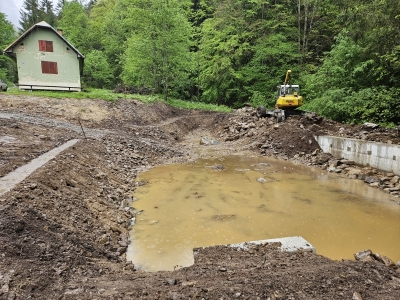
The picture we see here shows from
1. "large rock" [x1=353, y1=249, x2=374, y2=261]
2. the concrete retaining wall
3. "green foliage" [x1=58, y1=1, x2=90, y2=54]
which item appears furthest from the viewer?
"green foliage" [x1=58, y1=1, x2=90, y2=54]

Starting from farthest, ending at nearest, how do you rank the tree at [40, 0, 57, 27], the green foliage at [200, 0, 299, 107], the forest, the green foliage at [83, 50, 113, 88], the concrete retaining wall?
the tree at [40, 0, 57, 27] → the green foliage at [83, 50, 113, 88] → the green foliage at [200, 0, 299, 107] → the forest → the concrete retaining wall

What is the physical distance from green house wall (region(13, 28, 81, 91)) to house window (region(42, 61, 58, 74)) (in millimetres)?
236

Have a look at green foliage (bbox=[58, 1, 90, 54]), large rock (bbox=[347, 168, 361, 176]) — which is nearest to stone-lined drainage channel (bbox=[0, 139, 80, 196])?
large rock (bbox=[347, 168, 361, 176])

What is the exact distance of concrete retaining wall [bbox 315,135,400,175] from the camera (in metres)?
12.3

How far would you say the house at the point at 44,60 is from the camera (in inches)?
873

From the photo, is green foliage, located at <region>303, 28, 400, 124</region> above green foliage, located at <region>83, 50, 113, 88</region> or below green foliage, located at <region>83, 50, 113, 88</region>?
below

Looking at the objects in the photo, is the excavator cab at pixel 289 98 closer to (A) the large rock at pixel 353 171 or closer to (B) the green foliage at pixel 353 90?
(B) the green foliage at pixel 353 90

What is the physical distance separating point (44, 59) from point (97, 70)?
53.9 ft

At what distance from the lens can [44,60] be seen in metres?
22.8

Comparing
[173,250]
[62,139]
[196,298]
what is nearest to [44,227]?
[173,250]

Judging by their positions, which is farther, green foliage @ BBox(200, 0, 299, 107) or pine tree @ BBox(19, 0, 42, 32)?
pine tree @ BBox(19, 0, 42, 32)

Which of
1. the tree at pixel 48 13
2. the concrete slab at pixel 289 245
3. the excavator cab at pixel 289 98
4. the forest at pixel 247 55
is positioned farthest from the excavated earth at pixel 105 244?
the tree at pixel 48 13

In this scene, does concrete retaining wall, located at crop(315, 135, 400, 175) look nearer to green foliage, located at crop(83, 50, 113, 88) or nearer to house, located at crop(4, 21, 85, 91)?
house, located at crop(4, 21, 85, 91)

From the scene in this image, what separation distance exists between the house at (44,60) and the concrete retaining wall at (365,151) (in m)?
21.4
